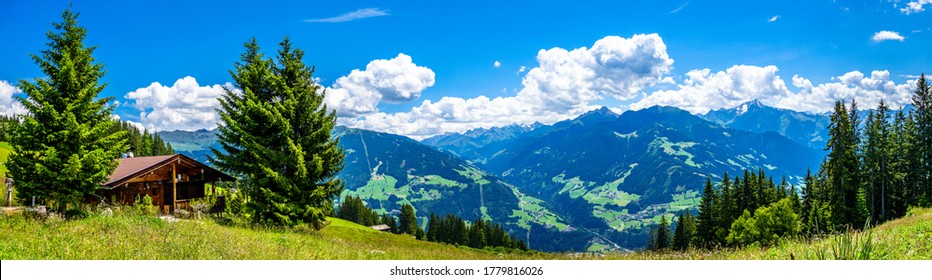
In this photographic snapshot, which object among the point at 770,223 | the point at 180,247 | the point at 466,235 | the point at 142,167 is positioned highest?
the point at 142,167

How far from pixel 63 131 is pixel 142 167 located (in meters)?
14.1

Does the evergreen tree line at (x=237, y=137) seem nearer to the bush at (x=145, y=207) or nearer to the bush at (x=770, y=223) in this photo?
the bush at (x=145, y=207)

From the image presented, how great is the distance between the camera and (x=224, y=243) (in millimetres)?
13414

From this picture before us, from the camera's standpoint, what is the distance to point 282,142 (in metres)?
25.8

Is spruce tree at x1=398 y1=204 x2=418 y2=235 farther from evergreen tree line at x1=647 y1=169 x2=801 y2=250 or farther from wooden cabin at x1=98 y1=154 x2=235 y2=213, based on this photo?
wooden cabin at x1=98 y1=154 x2=235 y2=213

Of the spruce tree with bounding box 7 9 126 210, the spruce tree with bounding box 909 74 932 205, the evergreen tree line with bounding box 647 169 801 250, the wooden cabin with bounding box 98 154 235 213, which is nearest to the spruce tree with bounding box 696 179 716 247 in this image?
the evergreen tree line with bounding box 647 169 801 250

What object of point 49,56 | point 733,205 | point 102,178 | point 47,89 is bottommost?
point 733,205

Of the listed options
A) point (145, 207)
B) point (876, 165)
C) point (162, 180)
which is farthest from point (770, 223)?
point (162, 180)

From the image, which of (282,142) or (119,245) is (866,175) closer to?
(282,142)

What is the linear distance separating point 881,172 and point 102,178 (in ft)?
228

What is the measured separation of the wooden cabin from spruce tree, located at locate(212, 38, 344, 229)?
9.95 meters
